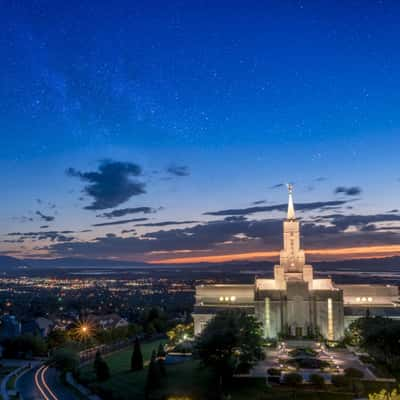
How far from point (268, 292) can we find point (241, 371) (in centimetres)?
2037

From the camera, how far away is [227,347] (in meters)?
39.3

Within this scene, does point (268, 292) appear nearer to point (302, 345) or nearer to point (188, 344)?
point (302, 345)

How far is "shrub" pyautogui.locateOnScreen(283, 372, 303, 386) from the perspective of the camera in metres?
35.4

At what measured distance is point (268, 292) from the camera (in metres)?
59.7

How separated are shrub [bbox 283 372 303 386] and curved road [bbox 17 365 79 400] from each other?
15258 millimetres

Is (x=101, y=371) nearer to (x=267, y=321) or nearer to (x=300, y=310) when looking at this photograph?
(x=267, y=321)

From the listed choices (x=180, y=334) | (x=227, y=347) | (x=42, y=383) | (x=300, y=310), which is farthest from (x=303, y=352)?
(x=42, y=383)

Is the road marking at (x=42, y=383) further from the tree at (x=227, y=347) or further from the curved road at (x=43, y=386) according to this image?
the tree at (x=227, y=347)

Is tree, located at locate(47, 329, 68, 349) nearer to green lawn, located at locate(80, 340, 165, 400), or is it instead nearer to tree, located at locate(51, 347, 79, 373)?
green lawn, located at locate(80, 340, 165, 400)

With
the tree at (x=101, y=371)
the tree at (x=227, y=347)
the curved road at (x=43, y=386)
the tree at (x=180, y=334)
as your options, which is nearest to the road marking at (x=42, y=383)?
the curved road at (x=43, y=386)

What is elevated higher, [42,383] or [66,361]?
[66,361]

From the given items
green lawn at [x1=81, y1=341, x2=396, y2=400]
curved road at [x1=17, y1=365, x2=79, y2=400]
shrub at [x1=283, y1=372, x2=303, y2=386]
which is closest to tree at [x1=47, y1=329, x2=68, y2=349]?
curved road at [x1=17, y1=365, x2=79, y2=400]

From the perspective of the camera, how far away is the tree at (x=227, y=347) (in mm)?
39094

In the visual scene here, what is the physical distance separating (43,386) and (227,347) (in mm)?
15605
